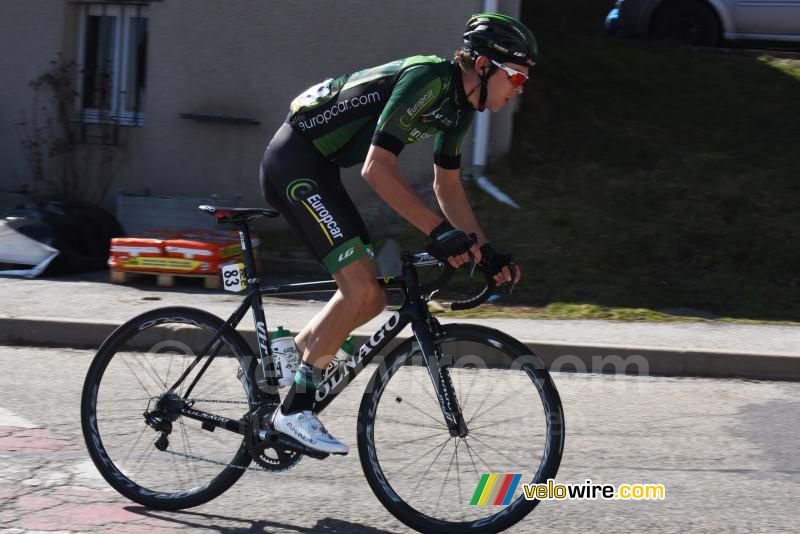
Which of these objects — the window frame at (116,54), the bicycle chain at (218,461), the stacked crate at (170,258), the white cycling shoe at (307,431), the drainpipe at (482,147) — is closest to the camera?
the white cycling shoe at (307,431)

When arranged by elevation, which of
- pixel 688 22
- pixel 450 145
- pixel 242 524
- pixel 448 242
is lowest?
pixel 242 524

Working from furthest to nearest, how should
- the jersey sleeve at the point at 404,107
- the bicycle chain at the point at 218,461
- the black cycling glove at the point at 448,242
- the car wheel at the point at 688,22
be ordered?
1. the car wheel at the point at 688,22
2. the bicycle chain at the point at 218,461
3. the jersey sleeve at the point at 404,107
4. the black cycling glove at the point at 448,242

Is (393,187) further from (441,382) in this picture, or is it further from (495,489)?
(495,489)

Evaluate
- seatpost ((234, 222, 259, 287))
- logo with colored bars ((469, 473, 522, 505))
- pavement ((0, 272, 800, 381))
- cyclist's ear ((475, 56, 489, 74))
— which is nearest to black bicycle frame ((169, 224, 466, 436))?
seatpost ((234, 222, 259, 287))

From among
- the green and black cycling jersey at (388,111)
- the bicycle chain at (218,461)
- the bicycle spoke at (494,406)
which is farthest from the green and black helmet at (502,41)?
the bicycle chain at (218,461)

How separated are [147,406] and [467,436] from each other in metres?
1.40

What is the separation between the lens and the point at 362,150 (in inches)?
167

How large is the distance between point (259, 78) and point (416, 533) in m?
8.19

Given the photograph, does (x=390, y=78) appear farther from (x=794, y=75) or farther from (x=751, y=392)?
(x=794, y=75)

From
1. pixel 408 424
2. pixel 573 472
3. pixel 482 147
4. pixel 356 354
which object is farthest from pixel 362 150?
pixel 482 147

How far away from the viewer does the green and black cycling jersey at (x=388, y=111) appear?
3.81 meters

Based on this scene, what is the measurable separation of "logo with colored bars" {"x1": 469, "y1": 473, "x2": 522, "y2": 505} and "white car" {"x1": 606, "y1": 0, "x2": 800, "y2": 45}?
448 inches

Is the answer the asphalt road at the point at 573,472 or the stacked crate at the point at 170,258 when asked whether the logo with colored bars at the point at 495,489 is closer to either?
the asphalt road at the point at 573,472

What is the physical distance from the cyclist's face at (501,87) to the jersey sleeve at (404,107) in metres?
0.24
